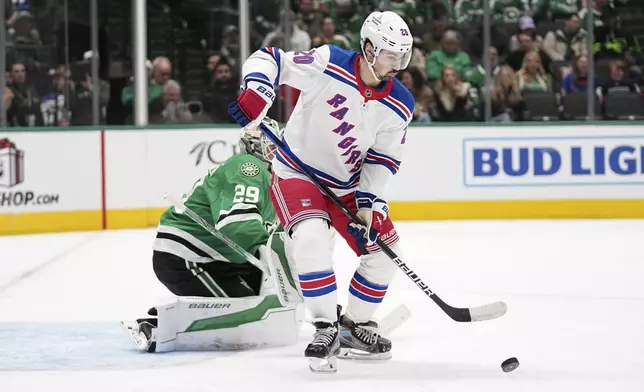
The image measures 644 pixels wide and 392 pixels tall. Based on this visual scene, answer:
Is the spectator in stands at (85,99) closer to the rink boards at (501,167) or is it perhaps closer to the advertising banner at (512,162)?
the rink boards at (501,167)

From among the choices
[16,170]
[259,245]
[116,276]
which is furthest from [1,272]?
[259,245]

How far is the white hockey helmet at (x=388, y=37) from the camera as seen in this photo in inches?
133

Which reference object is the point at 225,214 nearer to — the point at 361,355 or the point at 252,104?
the point at 252,104

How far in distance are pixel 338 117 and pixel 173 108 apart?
535cm

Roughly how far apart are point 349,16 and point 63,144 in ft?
8.18

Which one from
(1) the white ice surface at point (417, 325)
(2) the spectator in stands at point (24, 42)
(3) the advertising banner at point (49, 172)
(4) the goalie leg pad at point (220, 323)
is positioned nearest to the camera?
(1) the white ice surface at point (417, 325)

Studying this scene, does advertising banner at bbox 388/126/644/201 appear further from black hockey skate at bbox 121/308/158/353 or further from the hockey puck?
the hockey puck

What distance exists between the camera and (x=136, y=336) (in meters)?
3.77

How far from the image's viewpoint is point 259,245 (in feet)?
12.5

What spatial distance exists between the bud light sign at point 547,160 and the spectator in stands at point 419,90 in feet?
1.72

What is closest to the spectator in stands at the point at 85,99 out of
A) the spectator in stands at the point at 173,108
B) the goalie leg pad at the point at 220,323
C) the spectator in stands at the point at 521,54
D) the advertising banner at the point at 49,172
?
the spectator in stands at the point at 173,108

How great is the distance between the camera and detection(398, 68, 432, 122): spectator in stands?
340 inches

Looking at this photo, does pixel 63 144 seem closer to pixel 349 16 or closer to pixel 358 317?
pixel 349 16

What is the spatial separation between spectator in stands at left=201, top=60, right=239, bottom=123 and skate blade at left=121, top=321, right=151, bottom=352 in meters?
4.95
